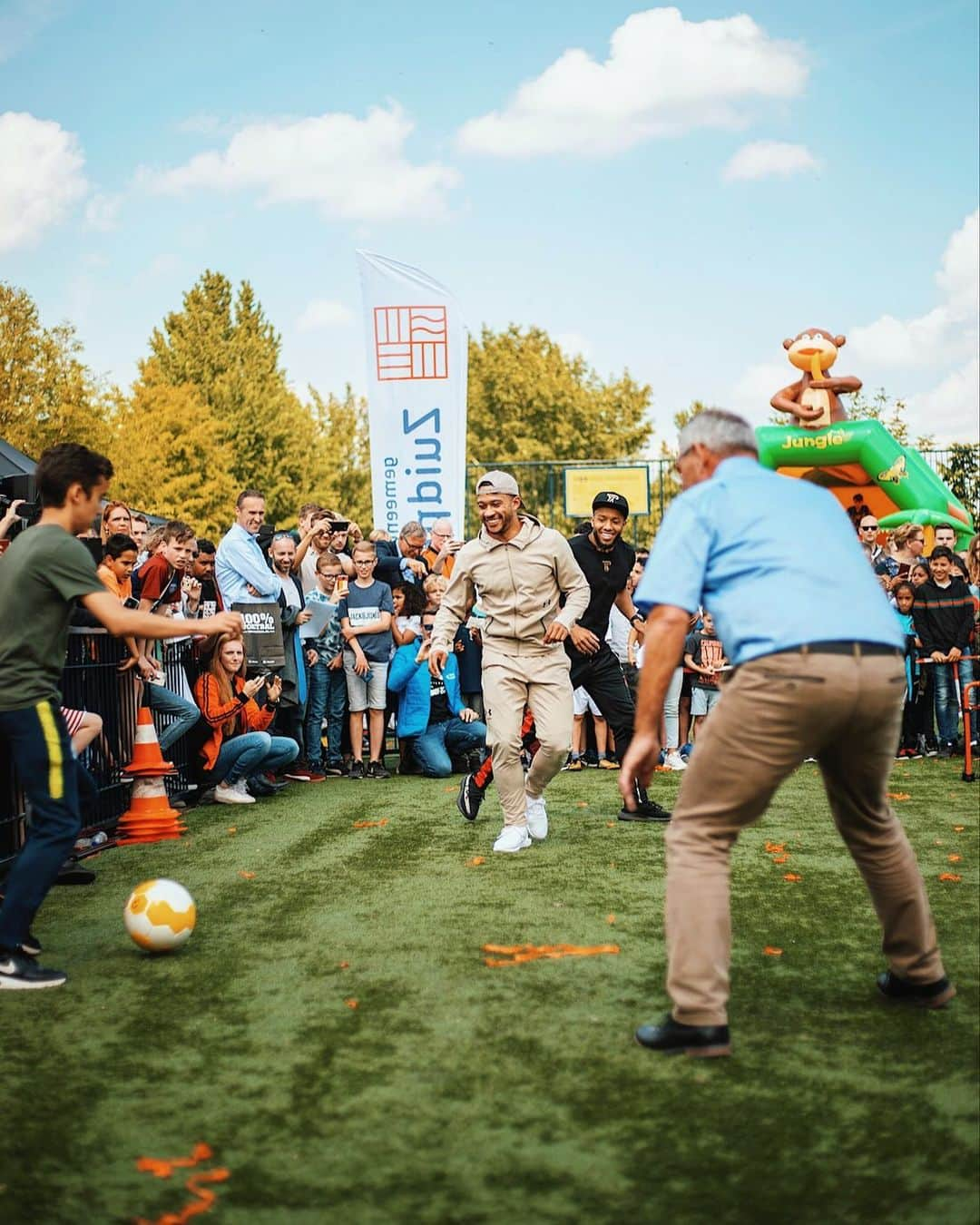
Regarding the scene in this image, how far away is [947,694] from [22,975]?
9.99m

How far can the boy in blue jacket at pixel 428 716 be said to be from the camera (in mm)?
12055

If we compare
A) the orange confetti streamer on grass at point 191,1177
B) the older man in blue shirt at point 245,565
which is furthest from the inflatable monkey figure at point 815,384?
the orange confetti streamer on grass at point 191,1177

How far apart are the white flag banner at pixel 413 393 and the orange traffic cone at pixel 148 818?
8021mm

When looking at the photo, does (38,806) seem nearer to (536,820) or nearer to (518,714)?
(518,714)

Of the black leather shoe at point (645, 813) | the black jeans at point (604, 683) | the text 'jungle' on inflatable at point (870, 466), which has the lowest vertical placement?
the black leather shoe at point (645, 813)

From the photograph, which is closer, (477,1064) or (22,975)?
(477,1064)

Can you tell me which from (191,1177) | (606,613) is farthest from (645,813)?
(191,1177)

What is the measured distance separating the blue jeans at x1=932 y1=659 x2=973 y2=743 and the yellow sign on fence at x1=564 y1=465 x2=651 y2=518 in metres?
16.2

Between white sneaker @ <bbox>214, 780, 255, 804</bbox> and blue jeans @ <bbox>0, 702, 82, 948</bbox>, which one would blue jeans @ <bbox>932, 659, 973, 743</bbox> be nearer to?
white sneaker @ <bbox>214, 780, 255, 804</bbox>

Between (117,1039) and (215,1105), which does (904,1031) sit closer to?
(215,1105)

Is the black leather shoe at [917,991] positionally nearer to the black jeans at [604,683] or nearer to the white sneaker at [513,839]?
the white sneaker at [513,839]

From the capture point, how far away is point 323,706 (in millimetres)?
12227

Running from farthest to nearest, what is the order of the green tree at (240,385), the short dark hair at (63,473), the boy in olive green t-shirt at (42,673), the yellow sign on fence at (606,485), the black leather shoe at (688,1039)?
1. the green tree at (240,385)
2. the yellow sign on fence at (606,485)
3. the short dark hair at (63,473)
4. the boy in olive green t-shirt at (42,673)
5. the black leather shoe at (688,1039)

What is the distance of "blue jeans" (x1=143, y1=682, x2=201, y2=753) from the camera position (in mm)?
9680
